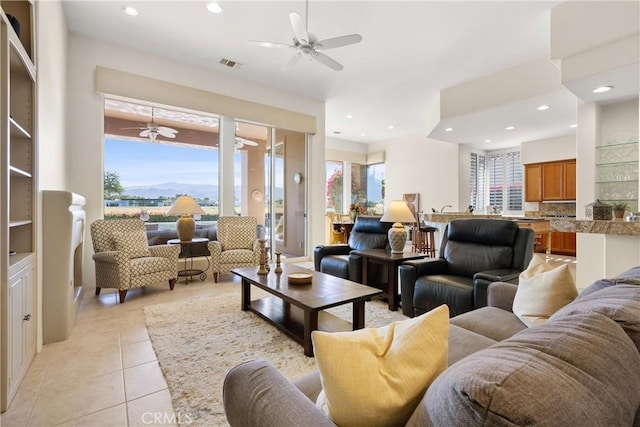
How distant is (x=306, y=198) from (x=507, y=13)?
13.7 feet

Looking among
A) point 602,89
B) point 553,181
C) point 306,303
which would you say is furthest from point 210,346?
point 553,181

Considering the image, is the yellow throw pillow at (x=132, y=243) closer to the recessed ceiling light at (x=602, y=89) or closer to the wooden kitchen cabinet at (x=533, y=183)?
the recessed ceiling light at (x=602, y=89)

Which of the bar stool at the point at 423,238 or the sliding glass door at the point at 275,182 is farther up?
the sliding glass door at the point at 275,182

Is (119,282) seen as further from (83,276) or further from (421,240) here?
(421,240)

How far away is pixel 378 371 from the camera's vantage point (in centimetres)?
71

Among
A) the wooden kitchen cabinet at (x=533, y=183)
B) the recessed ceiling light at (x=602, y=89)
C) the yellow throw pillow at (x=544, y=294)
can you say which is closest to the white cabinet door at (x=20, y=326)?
the yellow throw pillow at (x=544, y=294)

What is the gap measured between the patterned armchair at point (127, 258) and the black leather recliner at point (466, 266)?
287cm

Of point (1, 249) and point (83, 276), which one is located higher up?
point (1, 249)

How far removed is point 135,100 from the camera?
4.39 m

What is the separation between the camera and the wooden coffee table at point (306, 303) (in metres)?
2.20

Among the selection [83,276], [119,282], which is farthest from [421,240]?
[83,276]

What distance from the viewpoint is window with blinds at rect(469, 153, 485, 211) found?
8.42 metres

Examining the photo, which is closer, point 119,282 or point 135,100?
point 119,282

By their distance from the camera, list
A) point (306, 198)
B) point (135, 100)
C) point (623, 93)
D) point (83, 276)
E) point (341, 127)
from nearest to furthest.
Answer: point (623, 93)
point (83, 276)
point (135, 100)
point (306, 198)
point (341, 127)
